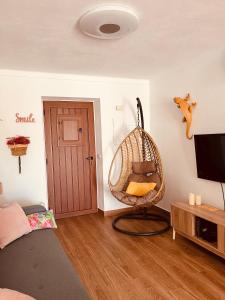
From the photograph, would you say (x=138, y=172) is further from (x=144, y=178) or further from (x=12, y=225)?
(x=12, y=225)

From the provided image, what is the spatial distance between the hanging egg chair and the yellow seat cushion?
0.03m

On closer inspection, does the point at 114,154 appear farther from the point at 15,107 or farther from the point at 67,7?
the point at 67,7

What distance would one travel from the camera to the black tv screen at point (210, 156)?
9.32ft

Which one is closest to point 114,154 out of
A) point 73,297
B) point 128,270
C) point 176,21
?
point 128,270

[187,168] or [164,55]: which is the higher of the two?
[164,55]

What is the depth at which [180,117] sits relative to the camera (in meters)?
3.68

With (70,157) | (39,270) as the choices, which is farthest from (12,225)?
(70,157)

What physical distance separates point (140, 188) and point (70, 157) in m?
1.34

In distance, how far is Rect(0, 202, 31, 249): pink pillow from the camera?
216 cm

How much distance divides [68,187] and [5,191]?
108 centimetres

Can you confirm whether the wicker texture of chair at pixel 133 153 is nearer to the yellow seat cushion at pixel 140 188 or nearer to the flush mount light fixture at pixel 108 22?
the yellow seat cushion at pixel 140 188

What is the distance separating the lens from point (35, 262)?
187 centimetres

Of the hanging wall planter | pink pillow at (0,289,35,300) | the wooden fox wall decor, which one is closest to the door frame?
the hanging wall planter

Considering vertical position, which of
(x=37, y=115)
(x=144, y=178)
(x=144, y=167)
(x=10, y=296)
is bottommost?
(x=10, y=296)
